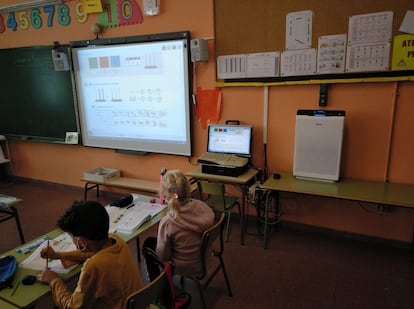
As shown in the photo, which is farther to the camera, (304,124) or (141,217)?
(304,124)

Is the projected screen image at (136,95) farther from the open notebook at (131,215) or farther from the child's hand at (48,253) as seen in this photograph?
the child's hand at (48,253)

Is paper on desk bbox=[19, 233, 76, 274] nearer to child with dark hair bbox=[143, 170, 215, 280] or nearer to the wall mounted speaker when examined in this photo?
child with dark hair bbox=[143, 170, 215, 280]

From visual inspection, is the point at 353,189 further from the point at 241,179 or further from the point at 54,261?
the point at 54,261

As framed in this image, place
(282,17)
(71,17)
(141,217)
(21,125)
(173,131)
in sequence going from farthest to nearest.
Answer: (21,125), (71,17), (173,131), (282,17), (141,217)

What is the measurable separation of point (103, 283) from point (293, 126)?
232 centimetres

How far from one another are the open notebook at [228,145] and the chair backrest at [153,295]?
1.61 meters

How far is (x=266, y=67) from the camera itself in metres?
3.01

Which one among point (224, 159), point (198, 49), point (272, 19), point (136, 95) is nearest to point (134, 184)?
point (136, 95)

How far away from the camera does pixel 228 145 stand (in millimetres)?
3209

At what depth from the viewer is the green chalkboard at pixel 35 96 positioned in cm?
432

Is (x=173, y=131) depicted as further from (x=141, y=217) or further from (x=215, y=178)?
(x=141, y=217)

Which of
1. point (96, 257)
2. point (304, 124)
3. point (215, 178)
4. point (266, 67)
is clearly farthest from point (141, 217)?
point (266, 67)

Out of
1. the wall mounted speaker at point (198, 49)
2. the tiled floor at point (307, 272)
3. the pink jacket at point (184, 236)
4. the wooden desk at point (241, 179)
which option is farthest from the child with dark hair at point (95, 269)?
the wall mounted speaker at point (198, 49)

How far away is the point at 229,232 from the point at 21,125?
3.71m
